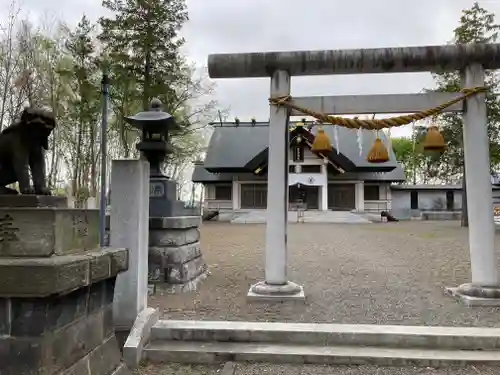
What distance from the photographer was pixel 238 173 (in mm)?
33250

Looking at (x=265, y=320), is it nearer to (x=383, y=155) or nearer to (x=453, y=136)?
(x=383, y=155)

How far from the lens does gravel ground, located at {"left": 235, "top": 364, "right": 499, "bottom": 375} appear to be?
386 centimetres

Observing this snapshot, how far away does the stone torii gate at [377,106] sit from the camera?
591 centimetres

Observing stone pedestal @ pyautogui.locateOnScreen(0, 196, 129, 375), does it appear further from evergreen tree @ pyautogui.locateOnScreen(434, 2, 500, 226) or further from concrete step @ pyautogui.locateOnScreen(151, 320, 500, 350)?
evergreen tree @ pyautogui.locateOnScreen(434, 2, 500, 226)

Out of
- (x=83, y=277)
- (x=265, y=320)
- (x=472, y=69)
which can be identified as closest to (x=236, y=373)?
(x=265, y=320)

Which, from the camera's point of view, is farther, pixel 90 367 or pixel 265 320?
pixel 265 320

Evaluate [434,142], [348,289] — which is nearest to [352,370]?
[348,289]

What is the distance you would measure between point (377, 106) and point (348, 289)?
288 centimetres

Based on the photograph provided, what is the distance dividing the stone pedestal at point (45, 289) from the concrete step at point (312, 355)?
1.47m

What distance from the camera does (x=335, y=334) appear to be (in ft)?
14.3

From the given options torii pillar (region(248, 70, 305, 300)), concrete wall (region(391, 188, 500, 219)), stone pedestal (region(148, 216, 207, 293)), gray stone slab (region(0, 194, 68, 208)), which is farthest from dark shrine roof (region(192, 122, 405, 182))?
gray stone slab (region(0, 194, 68, 208))

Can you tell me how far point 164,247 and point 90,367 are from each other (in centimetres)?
373

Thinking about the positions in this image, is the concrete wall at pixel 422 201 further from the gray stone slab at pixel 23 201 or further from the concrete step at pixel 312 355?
the gray stone slab at pixel 23 201

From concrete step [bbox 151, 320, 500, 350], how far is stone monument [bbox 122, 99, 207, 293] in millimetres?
1996
